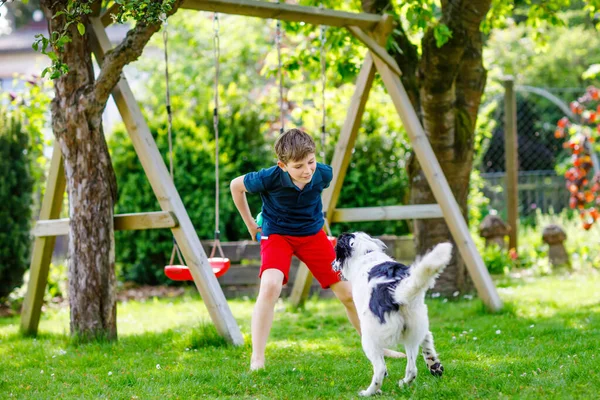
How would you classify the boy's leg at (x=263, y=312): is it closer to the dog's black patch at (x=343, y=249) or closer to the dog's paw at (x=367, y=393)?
the dog's black patch at (x=343, y=249)

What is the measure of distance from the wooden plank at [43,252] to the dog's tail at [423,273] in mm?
3417

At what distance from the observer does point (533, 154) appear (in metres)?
17.6

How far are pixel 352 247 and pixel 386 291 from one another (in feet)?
1.63

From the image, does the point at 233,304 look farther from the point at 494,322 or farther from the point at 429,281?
the point at 429,281

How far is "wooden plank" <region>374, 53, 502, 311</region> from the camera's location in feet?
19.0

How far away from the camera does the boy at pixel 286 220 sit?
399 cm

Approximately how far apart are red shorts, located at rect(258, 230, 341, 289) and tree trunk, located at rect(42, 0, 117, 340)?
1.49 metres

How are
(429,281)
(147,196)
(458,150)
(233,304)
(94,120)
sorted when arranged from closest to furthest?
(429,281)
(94,120)
(458,150)
(233,304)
(147,196)

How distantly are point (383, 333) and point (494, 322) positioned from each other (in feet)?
7.78

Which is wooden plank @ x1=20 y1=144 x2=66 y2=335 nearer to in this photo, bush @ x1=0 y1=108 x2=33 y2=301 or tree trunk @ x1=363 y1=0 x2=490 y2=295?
bush @ x1=0 y1=108 x2=33 y2=301

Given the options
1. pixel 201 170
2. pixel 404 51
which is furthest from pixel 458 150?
pixel 201 170


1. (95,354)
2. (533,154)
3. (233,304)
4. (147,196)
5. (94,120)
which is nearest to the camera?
(95,354)

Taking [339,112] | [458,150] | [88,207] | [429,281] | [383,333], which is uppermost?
[339,112]

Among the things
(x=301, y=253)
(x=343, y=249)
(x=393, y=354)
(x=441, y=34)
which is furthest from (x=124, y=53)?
(x=393, y=354)
